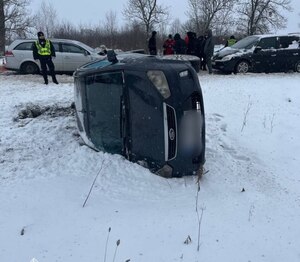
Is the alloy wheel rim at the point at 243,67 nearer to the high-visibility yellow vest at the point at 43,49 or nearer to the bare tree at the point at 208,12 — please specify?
the high-visibility yellow vest at the point at 43,49

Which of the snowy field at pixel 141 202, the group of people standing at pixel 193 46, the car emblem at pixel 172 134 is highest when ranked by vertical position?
the group of people standing at pixel 193 46

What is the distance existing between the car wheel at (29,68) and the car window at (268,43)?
864cm

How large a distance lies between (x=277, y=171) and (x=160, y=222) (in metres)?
2.19

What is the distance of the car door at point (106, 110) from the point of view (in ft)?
15.1

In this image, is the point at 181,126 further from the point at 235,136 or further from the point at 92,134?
the point at 235,136

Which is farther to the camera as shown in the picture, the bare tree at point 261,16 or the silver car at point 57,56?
the bare tree at point 261,16

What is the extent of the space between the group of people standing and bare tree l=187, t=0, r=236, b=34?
2485 centimetres

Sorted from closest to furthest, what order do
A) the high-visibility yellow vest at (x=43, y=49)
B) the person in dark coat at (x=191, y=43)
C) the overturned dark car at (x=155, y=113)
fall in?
1. the overturned dark car at (x=155, y=113)
2. the high-visibility yellow vest at (x=43, y=49)
3. the person in dark coat at (x=191, y=43)

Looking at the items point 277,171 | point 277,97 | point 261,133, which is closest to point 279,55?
point 277,97

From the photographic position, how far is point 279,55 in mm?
14734

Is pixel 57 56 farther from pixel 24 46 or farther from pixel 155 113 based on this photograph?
pixel 155 113

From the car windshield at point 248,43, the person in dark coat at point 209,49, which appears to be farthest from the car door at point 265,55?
the person in dark coat at point 209,49

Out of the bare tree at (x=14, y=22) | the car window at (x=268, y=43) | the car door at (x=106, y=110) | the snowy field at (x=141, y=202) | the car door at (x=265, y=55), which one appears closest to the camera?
the snowy field at (x=141, y=202)

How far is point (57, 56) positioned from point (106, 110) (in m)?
10.5
